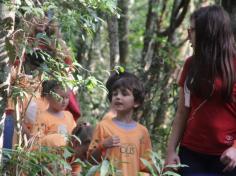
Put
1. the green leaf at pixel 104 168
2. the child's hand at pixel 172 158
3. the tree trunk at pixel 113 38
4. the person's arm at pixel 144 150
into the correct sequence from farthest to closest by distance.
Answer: the tree trunk at pixel 113 38
the person's arm at pixel 144 150
the child's hand at pixel 172 158
the green leaf at pixel 104 168

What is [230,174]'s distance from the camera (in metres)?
3.85

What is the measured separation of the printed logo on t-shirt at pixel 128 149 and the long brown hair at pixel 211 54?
943 millimetres

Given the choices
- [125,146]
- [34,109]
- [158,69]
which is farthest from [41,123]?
[158,69]

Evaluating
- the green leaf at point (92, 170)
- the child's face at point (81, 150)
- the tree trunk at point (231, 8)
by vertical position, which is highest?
the tree trunk at point (231, 8)

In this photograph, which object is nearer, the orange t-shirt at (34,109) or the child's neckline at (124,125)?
the child's neckline at (124,125)

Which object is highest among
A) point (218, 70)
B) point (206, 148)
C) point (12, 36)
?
point (12, 36)

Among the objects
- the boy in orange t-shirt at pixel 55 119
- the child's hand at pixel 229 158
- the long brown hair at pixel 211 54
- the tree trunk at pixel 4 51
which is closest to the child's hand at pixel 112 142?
the boy in orange t-shirt at pixel 55 119

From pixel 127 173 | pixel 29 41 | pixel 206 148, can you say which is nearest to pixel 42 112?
→ pixel 127 173

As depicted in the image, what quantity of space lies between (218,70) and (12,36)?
1.23m

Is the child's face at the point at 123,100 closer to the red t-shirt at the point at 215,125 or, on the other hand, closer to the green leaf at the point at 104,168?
the red t-shirt at the point at 215,125

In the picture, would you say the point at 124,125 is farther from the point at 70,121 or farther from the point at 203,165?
the point at 203,165

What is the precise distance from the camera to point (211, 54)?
381 centimetres

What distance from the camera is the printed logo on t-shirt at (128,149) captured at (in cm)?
462

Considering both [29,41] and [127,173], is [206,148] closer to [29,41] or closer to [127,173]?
[127,173]
